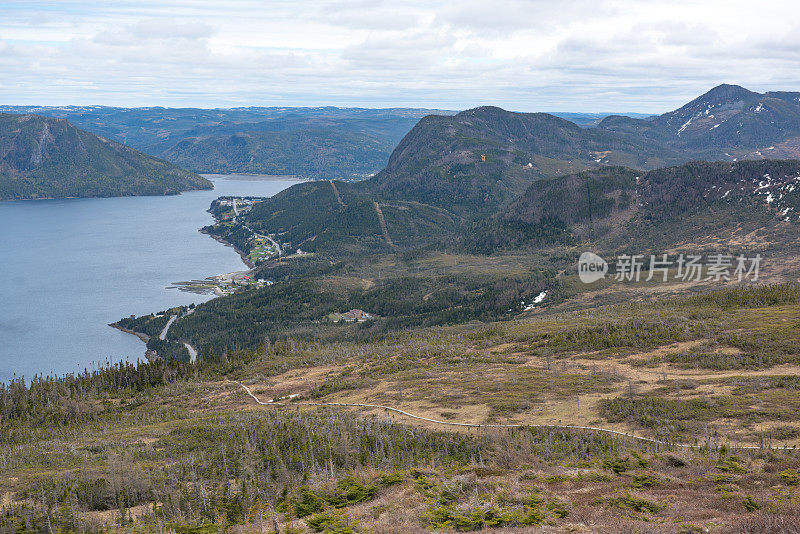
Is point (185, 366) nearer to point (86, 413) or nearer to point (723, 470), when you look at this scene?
point (86, 413)

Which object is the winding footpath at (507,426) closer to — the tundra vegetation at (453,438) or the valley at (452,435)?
the valley at (452,435)

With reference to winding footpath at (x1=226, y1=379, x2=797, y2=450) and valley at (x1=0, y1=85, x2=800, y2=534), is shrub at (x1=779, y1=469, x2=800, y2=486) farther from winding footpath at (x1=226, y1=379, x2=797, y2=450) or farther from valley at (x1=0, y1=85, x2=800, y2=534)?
winding footpath at (x1=226, y1=379, x2=797, y2=450)

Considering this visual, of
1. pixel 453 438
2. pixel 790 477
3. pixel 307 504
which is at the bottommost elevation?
pixel 453 438

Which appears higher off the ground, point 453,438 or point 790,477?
point 790,477

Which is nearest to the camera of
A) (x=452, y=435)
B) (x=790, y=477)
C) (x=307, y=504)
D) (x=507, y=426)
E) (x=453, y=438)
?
(x=790, y=477)

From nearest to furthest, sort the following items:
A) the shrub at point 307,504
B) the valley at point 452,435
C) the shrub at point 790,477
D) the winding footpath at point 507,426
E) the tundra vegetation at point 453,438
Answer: the shrub at point 790,477, the tundra vegetation at point 453,438, the valley at point 452,435, the shrub at point 307,504, the winding footpath at point 507,426

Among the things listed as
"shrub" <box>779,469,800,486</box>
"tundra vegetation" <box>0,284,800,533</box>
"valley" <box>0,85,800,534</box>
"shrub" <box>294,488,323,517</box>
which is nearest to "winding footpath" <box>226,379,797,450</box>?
"valley" <box>0,85,800,534</box>

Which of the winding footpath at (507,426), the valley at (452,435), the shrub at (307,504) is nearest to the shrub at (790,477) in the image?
the valley at (452,435)

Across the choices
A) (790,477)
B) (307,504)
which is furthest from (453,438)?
(790,477)

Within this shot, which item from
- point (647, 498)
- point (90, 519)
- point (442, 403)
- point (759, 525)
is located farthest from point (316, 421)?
point (759, 525)

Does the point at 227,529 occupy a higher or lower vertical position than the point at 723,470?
lower

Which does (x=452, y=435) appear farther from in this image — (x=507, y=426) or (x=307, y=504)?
(x=307, y=504)
